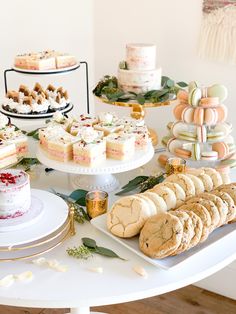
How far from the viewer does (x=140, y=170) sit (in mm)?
1710

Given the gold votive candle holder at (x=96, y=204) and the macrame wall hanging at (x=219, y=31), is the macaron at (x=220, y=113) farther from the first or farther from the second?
the macrame wall hanging at (x=219, y=31)

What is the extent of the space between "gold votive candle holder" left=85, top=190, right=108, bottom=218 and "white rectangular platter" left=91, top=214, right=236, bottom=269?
0.03m

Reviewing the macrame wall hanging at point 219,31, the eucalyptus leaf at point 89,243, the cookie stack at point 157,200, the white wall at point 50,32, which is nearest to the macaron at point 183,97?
the cookie stack at point 157,200

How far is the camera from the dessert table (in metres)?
1.00

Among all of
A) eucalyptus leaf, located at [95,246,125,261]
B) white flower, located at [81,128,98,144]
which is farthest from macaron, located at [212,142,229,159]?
eucalyptus leaf, located at [95,246,125,261]

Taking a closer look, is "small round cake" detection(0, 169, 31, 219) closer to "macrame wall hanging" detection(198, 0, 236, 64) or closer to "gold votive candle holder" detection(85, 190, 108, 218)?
"gold votive candle holder" detection(85, 190, 108, 218)

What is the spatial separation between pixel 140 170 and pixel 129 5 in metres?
1.45

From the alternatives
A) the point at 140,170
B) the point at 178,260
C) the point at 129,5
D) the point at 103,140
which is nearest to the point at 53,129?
the point at 103,140

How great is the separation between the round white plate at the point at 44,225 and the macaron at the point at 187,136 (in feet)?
1.77

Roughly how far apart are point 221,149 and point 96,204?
0.55 metres

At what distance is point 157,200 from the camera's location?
48.4 inches

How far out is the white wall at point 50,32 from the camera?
254cm

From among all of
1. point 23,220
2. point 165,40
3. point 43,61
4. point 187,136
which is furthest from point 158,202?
point 165,40

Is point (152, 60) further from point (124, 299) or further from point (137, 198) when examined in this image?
point (124, 299)
